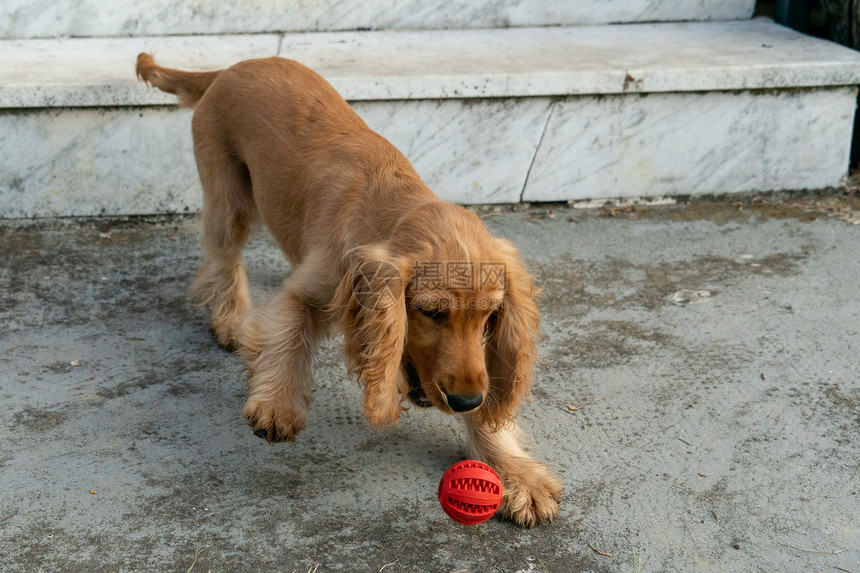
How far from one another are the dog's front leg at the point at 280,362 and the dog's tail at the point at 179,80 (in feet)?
5.16

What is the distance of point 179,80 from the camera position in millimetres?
4328

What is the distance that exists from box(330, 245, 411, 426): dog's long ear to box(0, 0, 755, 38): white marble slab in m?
3.98

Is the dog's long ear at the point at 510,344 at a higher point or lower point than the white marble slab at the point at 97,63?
lower

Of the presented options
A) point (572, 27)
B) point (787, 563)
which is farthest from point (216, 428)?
point (572, 27)

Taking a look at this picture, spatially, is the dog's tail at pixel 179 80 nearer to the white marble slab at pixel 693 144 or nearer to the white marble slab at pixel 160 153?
the white marble slab at pixel 160 153

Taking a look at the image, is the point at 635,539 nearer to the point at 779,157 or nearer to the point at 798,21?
the point at 779,157

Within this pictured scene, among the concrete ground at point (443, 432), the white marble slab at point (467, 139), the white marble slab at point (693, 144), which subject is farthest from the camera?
the white marble slab at point (693, 144)

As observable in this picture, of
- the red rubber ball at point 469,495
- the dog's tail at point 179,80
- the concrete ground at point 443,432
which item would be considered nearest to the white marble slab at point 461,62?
the dog's tail at point 179,80

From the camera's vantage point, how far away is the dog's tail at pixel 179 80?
4254mm

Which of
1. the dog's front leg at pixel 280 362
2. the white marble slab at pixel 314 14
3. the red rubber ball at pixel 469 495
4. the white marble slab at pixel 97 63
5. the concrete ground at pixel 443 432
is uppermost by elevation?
the white marble slab at pixel 314 14

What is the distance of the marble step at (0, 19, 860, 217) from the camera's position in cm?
495

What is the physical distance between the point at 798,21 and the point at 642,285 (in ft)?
10.5

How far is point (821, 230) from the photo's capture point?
16.9ft

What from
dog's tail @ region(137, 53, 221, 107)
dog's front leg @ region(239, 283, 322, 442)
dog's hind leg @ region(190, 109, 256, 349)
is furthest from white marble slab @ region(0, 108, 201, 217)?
dog's front leg @ region(239, 283, 322, 442)
